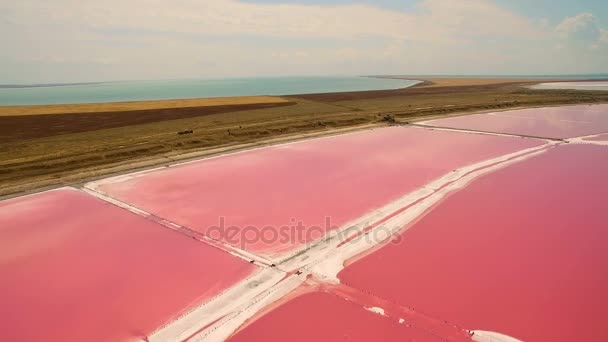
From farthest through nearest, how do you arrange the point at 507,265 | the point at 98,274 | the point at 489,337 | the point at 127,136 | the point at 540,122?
the point at 540,122 < the point at 127,136 < the point at 507,265 < the point at 98,274 < the point at 489,337

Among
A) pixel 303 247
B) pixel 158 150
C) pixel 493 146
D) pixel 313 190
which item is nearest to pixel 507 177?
pixel 493 146

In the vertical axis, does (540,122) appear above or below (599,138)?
above

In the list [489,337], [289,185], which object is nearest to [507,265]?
[489,337]

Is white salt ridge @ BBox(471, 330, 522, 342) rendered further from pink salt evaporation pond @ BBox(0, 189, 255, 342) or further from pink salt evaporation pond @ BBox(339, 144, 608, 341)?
pink salt evaporation pond @ BBox(0, 189, 255, 342)

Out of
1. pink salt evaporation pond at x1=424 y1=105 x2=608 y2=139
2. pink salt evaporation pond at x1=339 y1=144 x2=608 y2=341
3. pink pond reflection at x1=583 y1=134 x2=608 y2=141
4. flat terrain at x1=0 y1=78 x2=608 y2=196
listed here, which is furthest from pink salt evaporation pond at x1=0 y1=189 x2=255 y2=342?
pink pond reflection at x1=583 y1=134 x2=608 y2=141

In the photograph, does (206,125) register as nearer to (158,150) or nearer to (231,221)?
(158,150)

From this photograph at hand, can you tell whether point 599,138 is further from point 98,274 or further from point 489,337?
point 98,274
